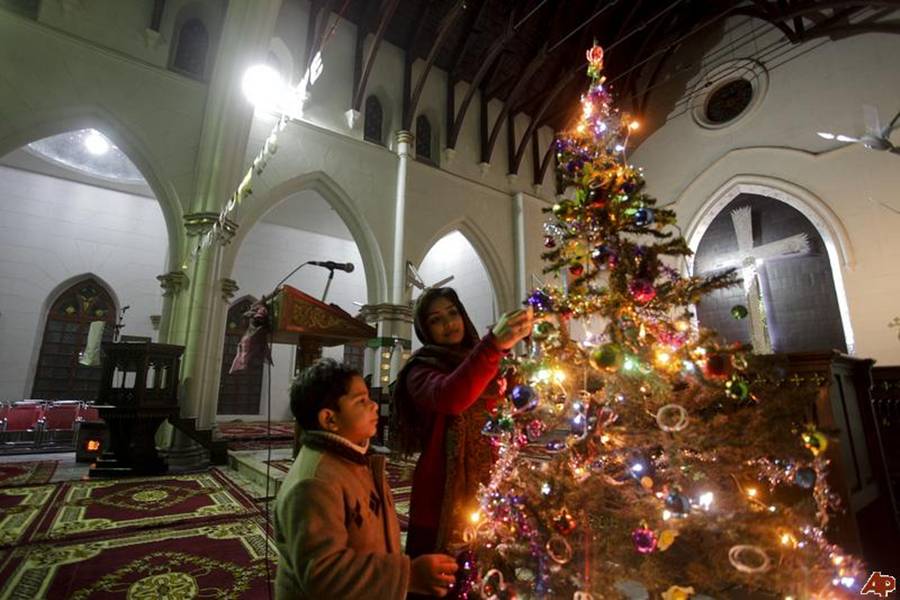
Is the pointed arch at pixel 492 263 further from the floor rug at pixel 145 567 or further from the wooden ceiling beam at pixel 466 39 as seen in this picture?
the floor rug at pixel 145 567

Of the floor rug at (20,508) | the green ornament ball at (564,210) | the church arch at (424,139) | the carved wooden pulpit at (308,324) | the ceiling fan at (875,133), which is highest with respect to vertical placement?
the church arch at (424,139)

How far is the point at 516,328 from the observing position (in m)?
1.14

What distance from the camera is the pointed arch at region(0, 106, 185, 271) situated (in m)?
5.48

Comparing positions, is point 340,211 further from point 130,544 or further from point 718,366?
point 718,366

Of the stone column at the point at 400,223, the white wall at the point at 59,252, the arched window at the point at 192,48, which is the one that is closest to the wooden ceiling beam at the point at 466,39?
the stone column at the point at 400,223

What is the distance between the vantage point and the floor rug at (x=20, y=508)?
2.61m

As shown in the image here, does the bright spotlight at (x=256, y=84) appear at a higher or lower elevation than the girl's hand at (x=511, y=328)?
higher

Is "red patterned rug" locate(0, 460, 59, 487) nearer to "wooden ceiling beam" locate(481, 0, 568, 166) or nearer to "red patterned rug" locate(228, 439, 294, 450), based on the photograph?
"red patterned rug" locate(228, 439, 294, 450)

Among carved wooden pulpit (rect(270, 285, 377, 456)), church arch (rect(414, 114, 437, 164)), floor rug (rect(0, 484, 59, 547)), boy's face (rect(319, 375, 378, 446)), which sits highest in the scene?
church arch (rect(414, 114, 437, 164))

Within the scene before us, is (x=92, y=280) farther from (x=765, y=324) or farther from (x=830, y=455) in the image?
(x=765, y=324)

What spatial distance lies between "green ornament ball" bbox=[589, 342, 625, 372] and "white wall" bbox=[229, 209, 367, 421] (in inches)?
422

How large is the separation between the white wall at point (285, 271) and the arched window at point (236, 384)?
0.76 feet

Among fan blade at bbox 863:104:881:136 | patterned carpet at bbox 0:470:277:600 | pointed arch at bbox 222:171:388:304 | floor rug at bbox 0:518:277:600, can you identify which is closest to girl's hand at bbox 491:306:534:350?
patterned carpet at bbox 0:470:277:600

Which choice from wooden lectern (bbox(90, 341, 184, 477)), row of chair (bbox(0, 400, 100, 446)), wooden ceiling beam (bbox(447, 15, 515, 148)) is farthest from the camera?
wooden ceiling beam (bbox(447, 15, 515, 148))
